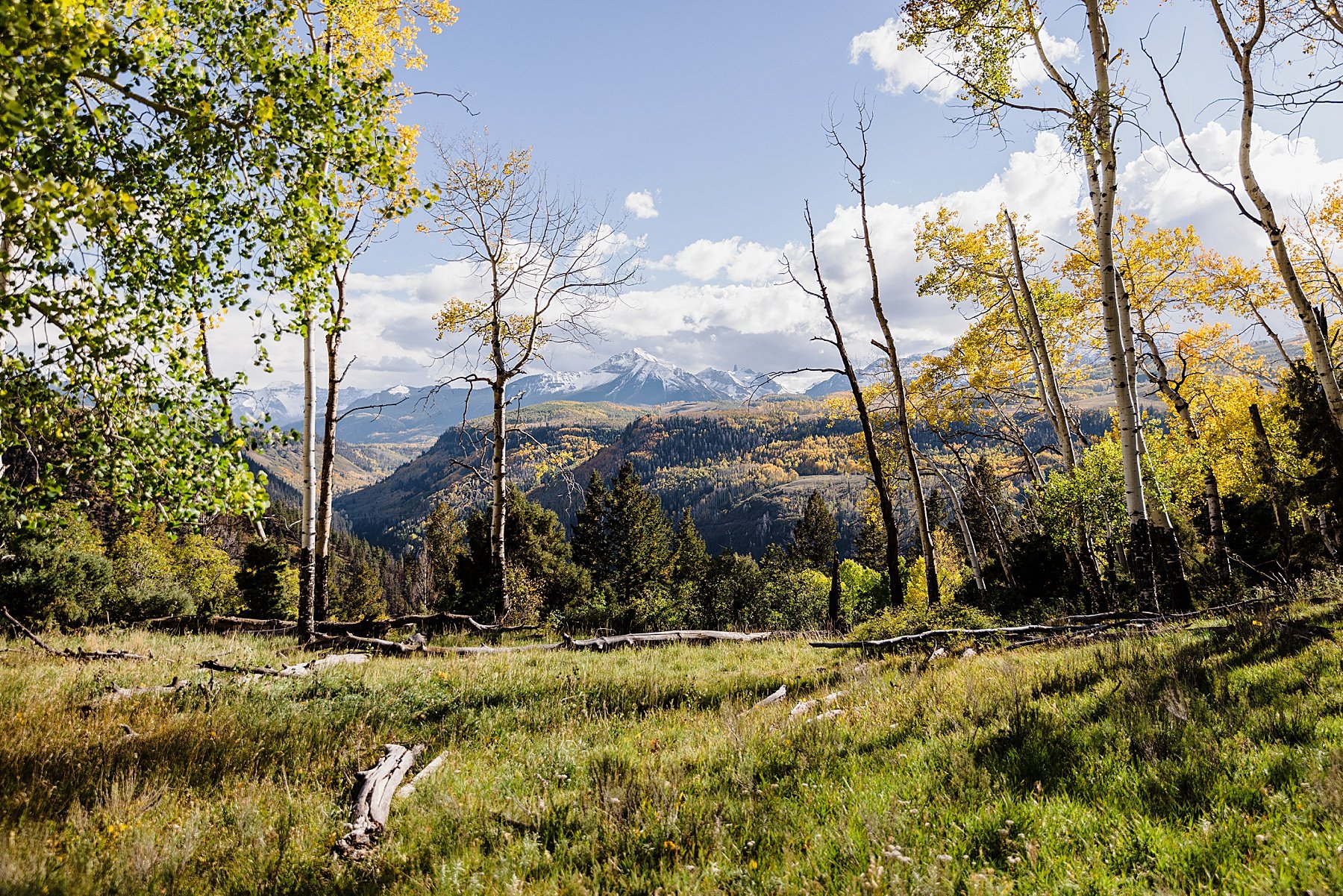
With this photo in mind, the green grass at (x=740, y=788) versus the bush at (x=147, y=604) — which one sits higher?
the green grass at (x=740, y=788)

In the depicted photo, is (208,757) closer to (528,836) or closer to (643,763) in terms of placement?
(528,836)

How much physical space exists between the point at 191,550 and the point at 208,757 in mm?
34301

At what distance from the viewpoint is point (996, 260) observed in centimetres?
1712

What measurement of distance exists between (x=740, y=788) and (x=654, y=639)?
9.58 m

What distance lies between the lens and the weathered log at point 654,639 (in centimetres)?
1301

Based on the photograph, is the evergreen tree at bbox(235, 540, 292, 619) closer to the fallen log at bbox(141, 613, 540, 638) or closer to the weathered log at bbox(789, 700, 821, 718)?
the fallen log at bbox(141, 613, 540, 638)

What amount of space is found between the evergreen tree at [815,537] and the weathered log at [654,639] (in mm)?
57087

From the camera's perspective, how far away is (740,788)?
445 cm

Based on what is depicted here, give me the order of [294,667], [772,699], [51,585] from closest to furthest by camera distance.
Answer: [772,699], [294,667], [51,585]

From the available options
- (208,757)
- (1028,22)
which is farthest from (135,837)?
(1028,22)

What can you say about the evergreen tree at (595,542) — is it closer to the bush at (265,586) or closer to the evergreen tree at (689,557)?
the evergreen tree at (689,557)

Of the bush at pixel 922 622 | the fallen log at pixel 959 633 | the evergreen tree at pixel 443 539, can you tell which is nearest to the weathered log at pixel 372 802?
the fallen log at pixel 959 633

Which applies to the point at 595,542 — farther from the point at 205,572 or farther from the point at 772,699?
the point at 772,699

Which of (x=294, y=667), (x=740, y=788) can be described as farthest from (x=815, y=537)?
(x=740, y=788)
